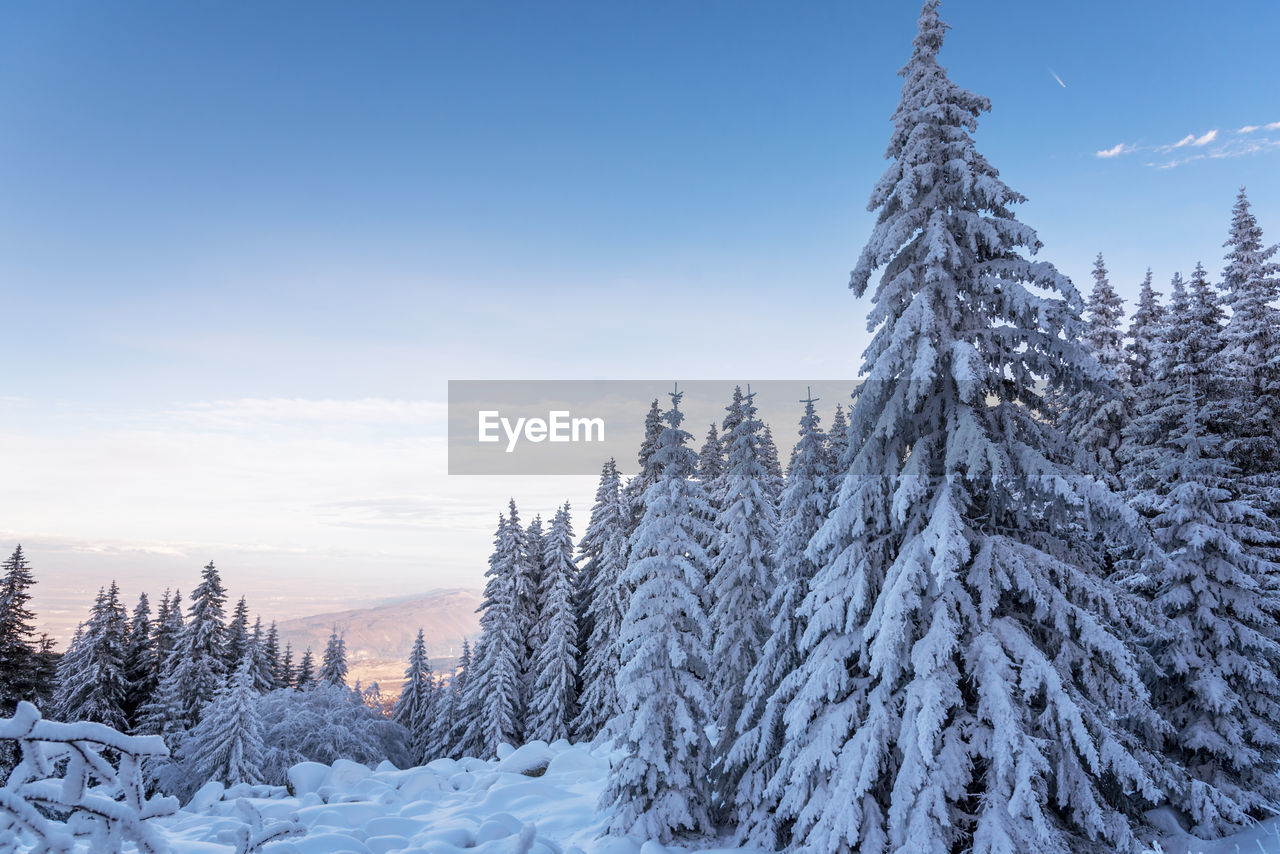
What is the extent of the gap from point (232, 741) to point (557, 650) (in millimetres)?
15659

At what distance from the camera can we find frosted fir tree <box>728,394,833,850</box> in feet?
44.1

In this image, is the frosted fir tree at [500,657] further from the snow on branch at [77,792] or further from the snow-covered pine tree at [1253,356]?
the snow on branch at [77,792]

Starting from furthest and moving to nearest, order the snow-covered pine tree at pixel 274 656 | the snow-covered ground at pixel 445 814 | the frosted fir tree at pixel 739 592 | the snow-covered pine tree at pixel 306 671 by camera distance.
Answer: the snow-covered pine tree at pixel 306 671 < the snow-covered pine tree at pixel 274 656 < the frosted fir tree at pixel 739 592 < the snow-covered ground at pixel 445 814

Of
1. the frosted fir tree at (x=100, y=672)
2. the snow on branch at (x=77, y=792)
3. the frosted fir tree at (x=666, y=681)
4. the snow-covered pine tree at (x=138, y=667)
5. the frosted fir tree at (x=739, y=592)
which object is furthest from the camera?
the snow-covered pine tree at (x=138, y=667)

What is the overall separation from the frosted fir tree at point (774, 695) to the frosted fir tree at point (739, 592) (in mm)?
832

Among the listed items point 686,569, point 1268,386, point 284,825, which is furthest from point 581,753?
point 1268,386

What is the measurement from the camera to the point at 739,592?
1736 centimetres

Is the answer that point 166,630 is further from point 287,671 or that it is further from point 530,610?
point 530,610

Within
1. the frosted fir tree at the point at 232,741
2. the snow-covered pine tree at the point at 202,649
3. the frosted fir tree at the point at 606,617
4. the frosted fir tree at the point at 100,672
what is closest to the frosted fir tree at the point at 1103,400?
the frosted fir tree at the point at 606,617

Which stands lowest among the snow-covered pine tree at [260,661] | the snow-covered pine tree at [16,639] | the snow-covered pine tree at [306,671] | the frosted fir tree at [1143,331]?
the snow-covered pine tree at [306,671]

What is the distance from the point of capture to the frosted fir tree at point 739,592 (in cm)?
1669

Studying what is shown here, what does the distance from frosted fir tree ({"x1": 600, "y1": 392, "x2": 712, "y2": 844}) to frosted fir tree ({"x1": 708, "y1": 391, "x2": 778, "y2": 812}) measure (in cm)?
50

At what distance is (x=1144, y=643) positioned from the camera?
650 inches

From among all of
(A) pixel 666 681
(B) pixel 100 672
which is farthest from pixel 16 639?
(A) pixel 666 681
